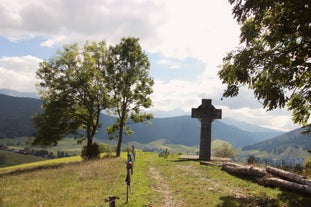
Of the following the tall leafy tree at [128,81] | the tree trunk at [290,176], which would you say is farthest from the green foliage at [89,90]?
the tree trunk at [290,176]

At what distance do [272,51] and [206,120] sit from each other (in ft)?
58.4

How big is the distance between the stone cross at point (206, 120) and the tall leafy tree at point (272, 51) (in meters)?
15.2

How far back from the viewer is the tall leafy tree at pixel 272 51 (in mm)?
12078

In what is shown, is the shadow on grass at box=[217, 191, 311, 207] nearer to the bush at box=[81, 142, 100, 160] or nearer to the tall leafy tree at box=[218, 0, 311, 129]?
the tall leafy tree at box=[218, 0, 311, 129]

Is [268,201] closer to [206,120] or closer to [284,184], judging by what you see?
[284,184]

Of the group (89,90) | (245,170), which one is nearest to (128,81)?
(89,90)

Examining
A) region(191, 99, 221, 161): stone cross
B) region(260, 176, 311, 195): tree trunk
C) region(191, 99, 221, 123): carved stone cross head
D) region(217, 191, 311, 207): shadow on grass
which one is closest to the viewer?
region(217, 191, 311, 207): shadow on grass

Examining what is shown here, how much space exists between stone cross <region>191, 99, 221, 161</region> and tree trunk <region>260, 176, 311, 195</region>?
1391cm

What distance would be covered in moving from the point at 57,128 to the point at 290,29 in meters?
36.7

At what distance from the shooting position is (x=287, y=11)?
12.5m

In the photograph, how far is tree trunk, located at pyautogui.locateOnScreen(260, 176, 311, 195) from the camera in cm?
1318

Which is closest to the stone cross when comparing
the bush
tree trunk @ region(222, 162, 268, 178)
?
tree trunk @ region(222, 162, 268, 178)

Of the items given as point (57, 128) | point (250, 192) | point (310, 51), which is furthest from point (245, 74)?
point (57, 128)

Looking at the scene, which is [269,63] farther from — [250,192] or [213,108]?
[213,108]
